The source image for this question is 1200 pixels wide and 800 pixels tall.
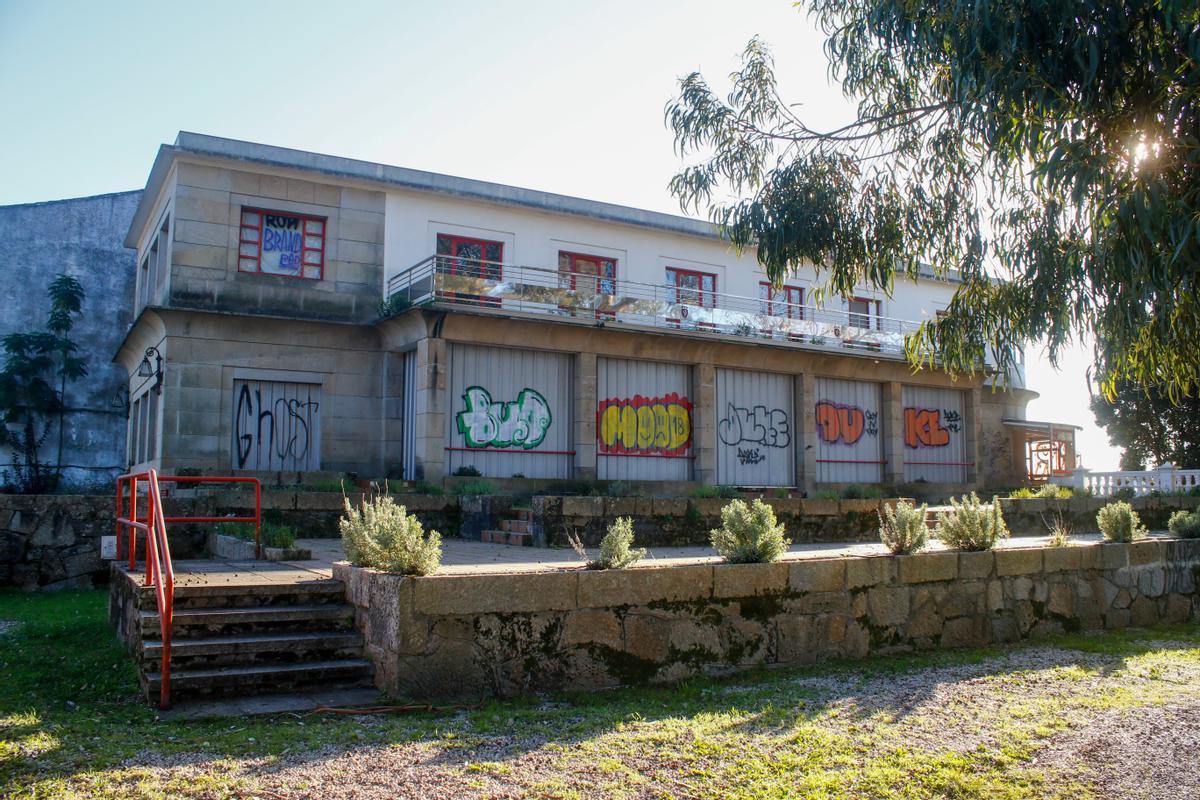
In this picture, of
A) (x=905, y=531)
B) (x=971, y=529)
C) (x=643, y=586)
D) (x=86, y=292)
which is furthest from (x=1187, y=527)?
(x=86, y=292)

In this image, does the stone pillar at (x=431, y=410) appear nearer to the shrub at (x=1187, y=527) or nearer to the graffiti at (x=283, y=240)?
the graffiti at (x=283, y=240)

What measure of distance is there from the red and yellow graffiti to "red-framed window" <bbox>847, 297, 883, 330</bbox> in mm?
3095

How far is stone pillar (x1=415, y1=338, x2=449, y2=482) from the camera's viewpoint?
18.1 meters

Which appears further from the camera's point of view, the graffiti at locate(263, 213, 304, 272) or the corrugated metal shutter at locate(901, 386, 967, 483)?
the corrugated metal shutter at locate(901, 386, 967, 483)

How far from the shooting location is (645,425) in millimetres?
21031

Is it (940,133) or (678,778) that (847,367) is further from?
(678,778)

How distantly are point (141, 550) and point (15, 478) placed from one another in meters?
16.3

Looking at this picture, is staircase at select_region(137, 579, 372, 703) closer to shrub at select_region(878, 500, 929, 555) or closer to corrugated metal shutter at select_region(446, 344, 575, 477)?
shrub at select_region(878, 500, 929, 555)

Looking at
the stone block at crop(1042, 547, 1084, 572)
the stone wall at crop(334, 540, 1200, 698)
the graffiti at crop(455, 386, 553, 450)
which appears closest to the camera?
the stone wall at crop(334, 540, 1200, 698)

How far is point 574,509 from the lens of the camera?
12.2 m

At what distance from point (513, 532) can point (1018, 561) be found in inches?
255

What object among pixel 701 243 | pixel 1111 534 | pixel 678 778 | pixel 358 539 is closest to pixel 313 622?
pixel 358 539

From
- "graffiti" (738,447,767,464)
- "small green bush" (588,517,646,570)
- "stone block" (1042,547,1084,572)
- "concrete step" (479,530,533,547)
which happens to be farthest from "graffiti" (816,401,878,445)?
"small green bush" (588,517,646,570)

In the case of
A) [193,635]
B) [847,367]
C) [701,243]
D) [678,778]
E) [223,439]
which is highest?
[701,243]
